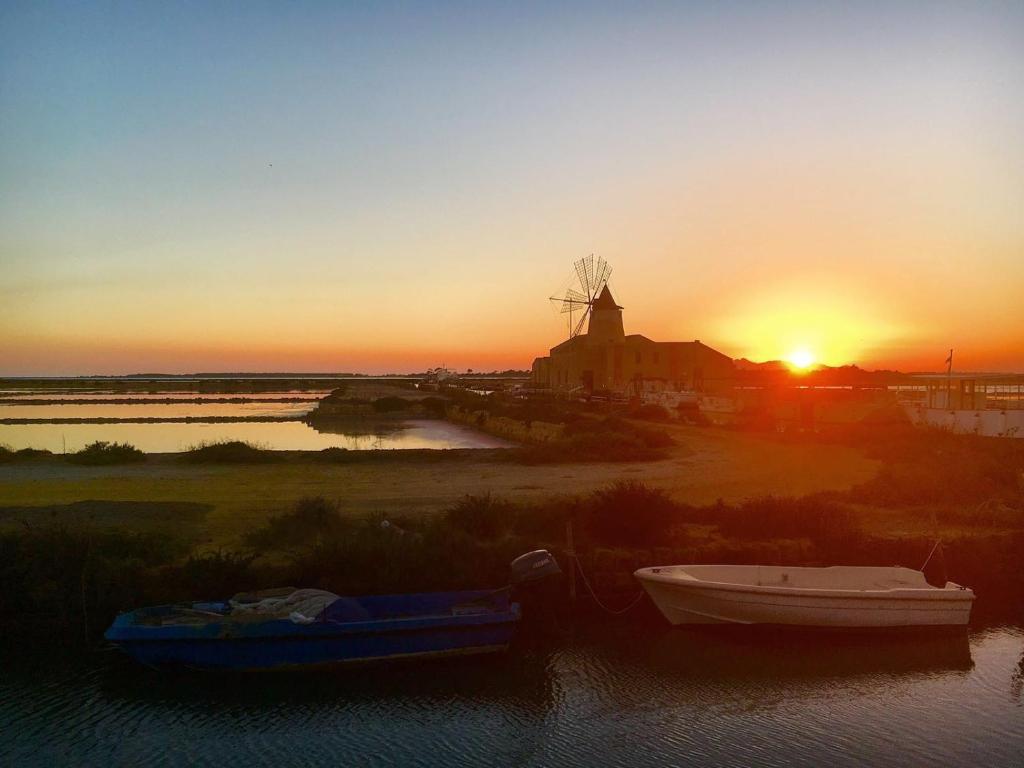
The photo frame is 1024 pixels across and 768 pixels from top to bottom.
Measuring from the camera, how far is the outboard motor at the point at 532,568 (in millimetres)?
9477

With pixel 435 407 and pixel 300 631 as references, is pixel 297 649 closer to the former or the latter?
pixel 300 631

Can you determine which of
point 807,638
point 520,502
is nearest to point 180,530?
point 520,502

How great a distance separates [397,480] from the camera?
17547 millimetres

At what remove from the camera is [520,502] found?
1380cm

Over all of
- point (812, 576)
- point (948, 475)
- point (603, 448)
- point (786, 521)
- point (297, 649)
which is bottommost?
point (297, 649)

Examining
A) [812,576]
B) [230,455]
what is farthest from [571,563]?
[230,455]

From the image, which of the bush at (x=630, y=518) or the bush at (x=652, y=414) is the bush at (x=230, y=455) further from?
the bush at (x=652, y=414)

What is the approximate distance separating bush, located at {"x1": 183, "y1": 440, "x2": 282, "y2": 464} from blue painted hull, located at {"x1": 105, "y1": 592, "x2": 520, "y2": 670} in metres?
12.8

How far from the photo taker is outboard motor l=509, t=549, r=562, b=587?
9.48 m

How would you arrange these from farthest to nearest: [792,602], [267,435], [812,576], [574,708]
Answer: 1. [267,435]
2. [812,576]
3. [792,602]
4. [574,708]

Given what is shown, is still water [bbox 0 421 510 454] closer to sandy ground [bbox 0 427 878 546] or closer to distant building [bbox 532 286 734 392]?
sandy ground [bbox 0 427 878 546]

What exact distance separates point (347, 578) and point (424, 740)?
3.18 m

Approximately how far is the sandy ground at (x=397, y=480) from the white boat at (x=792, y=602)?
4.54 m

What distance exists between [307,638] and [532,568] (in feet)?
8.79
